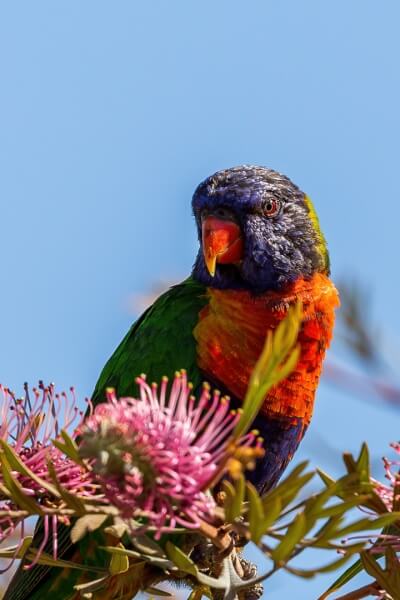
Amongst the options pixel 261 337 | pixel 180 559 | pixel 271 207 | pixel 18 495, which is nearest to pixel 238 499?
pixel 180 559

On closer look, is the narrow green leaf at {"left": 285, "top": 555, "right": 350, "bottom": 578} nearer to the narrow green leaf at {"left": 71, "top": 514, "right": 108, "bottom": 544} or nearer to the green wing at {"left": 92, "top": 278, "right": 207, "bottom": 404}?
the narrow green leaf at {"left": 71, "top": 514, "right": 108, "bottom": 544}

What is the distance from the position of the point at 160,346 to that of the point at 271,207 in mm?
662

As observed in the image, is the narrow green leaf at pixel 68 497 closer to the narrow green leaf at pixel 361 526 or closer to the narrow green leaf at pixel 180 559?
the narrow green leaf at pixel 180 559

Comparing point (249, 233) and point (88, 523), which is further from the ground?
point (249, 233)

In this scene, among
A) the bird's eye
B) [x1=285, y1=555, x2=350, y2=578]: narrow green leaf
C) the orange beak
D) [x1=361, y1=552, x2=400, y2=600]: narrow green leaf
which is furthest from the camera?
the bird's eye

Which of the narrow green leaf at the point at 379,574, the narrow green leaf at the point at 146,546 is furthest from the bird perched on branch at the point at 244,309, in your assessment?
the narrow green leaf at the point at 146,546

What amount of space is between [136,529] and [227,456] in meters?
0.24

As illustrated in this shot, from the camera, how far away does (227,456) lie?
45.9 inches

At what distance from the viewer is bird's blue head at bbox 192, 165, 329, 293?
3045 mm

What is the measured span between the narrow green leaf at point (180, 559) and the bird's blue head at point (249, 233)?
5.42 feet

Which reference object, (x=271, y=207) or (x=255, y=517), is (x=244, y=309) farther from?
(x=255, y=517)

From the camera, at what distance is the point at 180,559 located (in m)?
1.40

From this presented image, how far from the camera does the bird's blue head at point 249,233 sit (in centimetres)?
304

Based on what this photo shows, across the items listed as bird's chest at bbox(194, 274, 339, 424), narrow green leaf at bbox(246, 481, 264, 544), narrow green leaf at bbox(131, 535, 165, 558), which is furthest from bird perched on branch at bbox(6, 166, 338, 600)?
narrow green leaf at bbox(246, 481, 264, 544)
